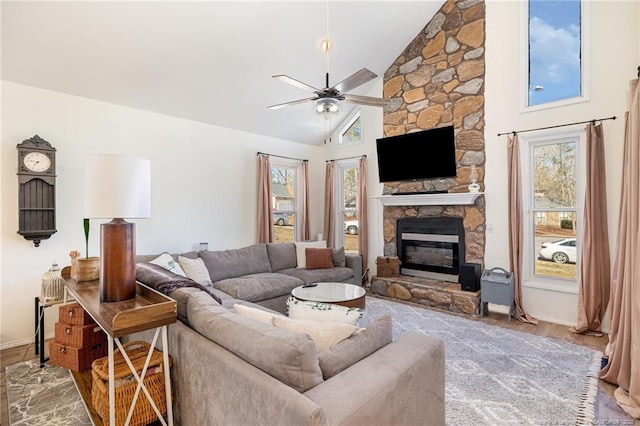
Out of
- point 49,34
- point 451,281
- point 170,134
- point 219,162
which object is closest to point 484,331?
point 451,281

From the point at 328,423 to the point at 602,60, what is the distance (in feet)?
15.3

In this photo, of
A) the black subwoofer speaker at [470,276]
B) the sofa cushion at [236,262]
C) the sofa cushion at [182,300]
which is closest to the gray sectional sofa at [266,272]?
the sofa cushion at [236,262]

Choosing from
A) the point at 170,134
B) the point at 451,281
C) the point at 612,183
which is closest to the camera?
the point at 612,183

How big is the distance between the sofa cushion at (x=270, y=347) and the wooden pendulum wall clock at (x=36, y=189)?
2.94 metres

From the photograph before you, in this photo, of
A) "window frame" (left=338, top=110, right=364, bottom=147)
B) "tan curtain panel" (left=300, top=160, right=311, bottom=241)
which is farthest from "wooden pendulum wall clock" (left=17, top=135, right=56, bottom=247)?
"window frame" (left=338, top=110, right=364, bottom=147)

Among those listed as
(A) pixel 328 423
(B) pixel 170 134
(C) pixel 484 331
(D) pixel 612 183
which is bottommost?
(C) pixel 484 331

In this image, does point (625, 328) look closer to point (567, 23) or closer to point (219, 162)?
point (567, 23)

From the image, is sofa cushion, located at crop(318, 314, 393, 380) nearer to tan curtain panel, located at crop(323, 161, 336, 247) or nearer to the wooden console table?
the wooden console table

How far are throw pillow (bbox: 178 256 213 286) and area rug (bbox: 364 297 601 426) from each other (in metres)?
2.26

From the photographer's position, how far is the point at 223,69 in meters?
4.08

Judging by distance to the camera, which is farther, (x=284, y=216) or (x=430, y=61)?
(x=284, y=216)

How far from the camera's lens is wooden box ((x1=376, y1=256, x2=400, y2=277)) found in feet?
17.0

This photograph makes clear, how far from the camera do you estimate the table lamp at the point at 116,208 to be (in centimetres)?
172

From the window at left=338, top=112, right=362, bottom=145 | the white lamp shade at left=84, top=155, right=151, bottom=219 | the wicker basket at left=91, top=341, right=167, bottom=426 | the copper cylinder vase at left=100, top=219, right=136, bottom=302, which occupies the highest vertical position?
the window at left=338, top=112, right=362, bottom=145
